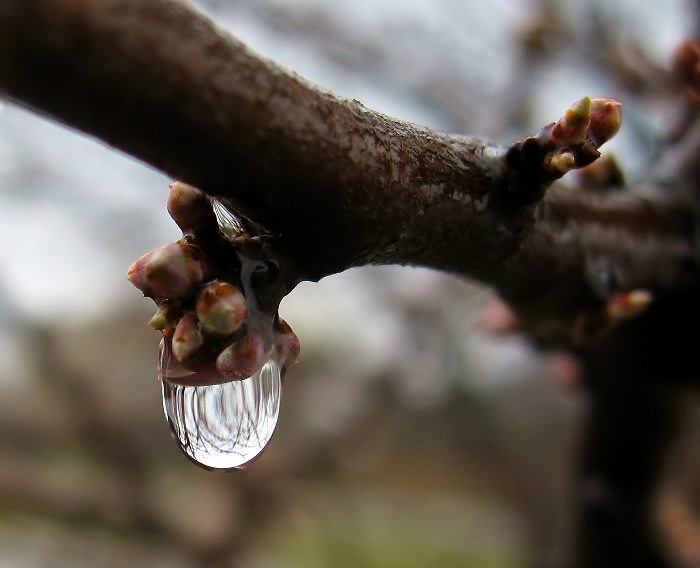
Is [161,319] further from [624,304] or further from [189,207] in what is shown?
[624,304]

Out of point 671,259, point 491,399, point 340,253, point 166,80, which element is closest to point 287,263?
point 340,253

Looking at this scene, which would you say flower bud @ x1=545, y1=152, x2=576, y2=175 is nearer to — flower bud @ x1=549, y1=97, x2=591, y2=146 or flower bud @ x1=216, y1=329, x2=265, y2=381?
flower bud @ x1=549, y1=97, x2=591, y2=146

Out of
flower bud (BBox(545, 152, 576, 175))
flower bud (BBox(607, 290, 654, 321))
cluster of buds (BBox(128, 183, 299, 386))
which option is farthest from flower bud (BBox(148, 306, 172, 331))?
flower bud (BBox(607, 290, 654, 321))

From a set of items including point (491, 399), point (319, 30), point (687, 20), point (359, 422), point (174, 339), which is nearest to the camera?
point (174, 339)

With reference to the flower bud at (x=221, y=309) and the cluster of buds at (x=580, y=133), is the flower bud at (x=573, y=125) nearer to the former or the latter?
the cluster of buds at (x=580, y=133)

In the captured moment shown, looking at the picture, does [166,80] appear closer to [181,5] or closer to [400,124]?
[181,5]

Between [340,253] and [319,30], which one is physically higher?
[319,30]

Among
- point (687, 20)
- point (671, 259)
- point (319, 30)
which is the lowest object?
point (671, 259)

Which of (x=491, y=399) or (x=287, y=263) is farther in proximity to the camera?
(x=491, y=399)
